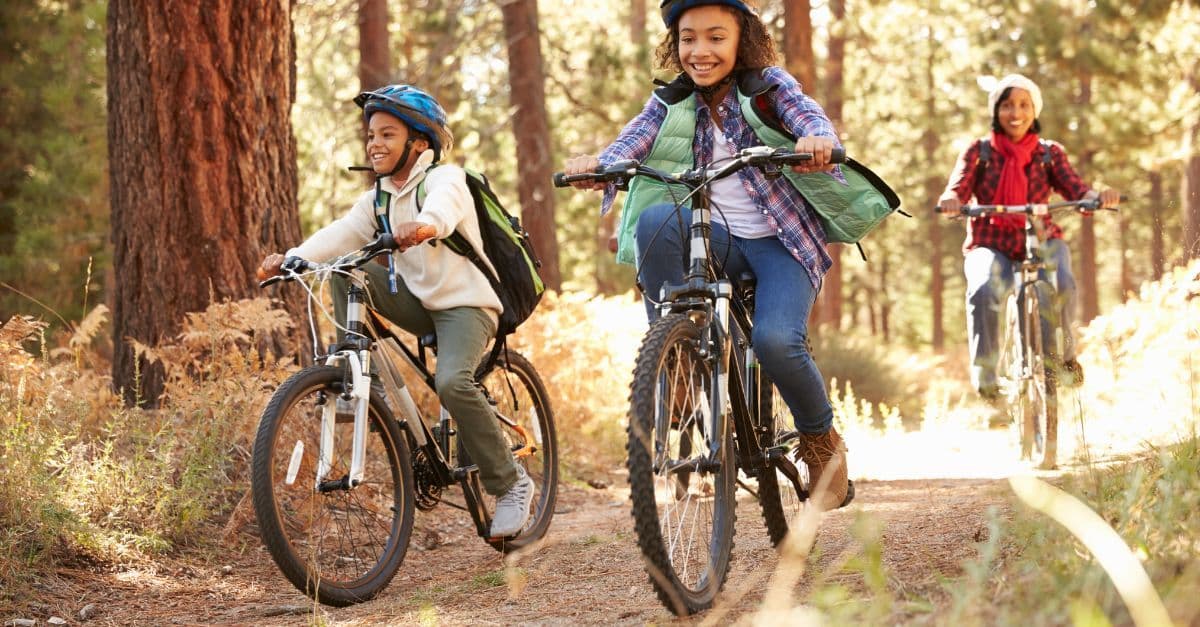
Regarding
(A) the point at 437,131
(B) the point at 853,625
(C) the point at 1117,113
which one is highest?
(C) the point at 1117,113

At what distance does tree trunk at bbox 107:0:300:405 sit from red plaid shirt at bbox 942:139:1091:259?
4.20 metres

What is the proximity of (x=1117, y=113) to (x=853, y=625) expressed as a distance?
20.4 meters

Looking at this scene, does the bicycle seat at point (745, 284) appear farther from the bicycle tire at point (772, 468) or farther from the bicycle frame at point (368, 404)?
the bicycle frame at point (368, 404)

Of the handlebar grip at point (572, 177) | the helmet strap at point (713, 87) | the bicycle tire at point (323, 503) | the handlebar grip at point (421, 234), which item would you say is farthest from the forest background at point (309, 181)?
the handlebar grip at point (572, 177)

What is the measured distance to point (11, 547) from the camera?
4633mm

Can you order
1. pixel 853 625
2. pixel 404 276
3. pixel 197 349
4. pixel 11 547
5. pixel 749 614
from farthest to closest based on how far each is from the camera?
pixel 197 349 < pixel 404 276 < pixel 11 547 < pixel 749 614 < pixel 853 625

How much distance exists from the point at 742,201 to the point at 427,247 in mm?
1362

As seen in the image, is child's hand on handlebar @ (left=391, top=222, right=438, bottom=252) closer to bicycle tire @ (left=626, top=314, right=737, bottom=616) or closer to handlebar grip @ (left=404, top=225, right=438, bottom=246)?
handlebar grip @ (left=404, top=225, right=438, bottom=246)

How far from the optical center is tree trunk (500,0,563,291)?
13.9 metres

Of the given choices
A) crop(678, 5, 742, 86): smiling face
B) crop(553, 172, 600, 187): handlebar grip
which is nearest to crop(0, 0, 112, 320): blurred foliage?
crop(678, 5, 742, 86): smiling face

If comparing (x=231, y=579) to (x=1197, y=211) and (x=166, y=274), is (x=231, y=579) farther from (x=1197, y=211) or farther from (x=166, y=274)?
(x=1197, y=211)

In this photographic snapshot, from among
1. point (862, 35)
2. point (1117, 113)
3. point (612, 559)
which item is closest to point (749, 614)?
point (612, 559)

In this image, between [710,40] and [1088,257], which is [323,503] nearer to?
[710,40]

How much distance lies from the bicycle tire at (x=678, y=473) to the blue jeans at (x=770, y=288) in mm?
443
